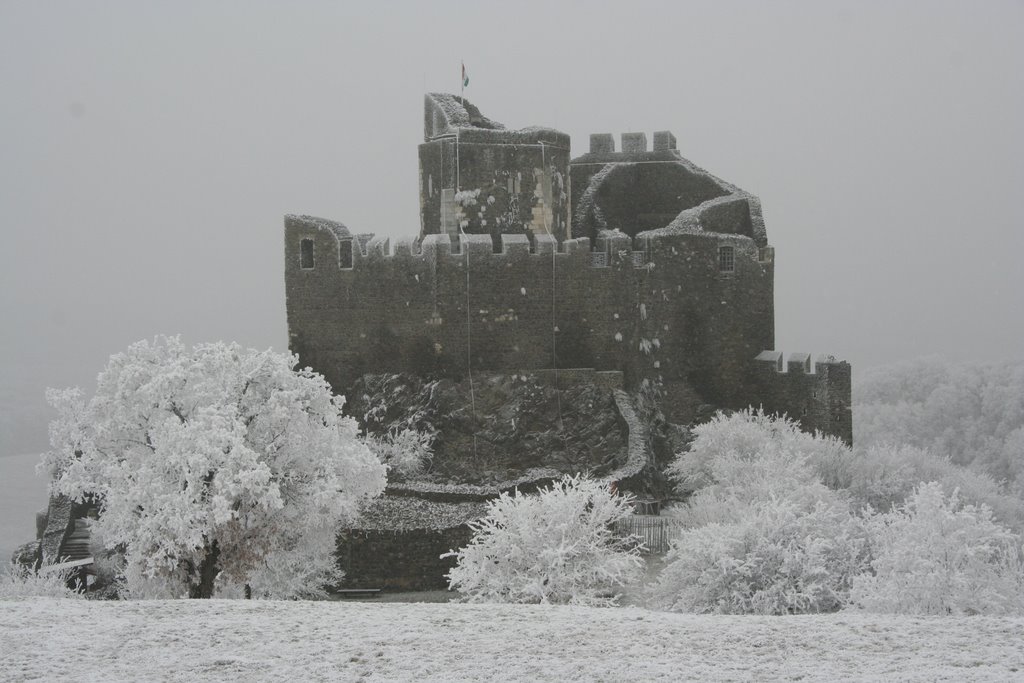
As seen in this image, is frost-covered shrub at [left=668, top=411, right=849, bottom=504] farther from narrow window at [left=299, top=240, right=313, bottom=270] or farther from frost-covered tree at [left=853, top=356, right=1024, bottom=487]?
frost-covered tree at [left=853, top=356, right=1024, bottom=487]

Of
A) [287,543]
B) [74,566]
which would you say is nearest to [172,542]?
[287,543]

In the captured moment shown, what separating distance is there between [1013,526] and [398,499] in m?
14.7

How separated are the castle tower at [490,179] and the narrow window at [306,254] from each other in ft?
8.35

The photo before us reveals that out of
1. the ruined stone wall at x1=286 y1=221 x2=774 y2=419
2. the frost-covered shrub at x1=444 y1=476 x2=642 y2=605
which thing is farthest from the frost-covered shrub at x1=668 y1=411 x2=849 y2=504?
the frost-covered shrub at x1=444 y1=476 x2=642 y2=605

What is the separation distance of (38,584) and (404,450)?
8.60 meters

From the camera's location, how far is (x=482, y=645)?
16.0 metres

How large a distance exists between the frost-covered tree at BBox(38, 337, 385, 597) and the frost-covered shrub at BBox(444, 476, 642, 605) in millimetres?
2329

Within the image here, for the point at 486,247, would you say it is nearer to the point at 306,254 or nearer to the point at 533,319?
the point at 533,319

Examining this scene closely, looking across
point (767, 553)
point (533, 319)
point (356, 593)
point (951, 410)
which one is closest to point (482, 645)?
point (767, 553)

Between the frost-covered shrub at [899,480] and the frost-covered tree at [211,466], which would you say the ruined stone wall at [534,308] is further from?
the frost-covered tree at [211,466]

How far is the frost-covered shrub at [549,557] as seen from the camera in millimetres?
24172

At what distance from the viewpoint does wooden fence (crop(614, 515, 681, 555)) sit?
27.9 meters

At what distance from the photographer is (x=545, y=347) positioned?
3297 cm

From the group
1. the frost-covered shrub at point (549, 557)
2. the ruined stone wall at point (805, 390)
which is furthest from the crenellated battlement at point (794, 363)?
the frost-covered shrub at point (549, 557)
